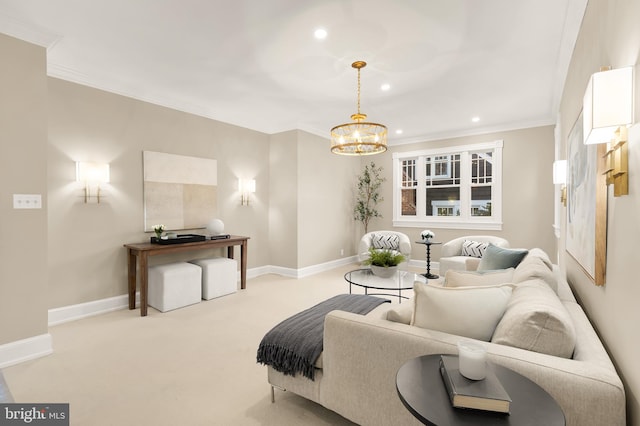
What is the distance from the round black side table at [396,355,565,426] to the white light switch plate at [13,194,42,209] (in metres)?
3.23

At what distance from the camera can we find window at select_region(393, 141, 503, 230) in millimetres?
5938

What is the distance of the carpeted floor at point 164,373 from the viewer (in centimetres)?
198

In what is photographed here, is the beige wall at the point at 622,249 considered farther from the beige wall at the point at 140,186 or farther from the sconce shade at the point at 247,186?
the sconce shade at the point at 247,186

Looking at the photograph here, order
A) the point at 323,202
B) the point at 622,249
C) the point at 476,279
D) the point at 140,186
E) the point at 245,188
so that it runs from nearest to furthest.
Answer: the point at 622,249
the point at 476,279
the point at 140,186
the point at 245,188
the point at 323,202

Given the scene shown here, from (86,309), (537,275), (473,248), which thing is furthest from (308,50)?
(473,248)

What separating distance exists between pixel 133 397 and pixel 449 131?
6276mm

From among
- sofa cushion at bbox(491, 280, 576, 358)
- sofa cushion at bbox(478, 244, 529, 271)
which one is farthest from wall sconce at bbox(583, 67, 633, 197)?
sofa cushion at bbox(478, 244, 529, 271)

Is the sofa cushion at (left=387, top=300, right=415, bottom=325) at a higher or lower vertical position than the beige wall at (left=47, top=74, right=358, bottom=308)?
lower

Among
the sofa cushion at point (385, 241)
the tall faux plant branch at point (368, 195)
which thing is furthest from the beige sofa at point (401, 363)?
the tall faux plant branch at point (368, 195)

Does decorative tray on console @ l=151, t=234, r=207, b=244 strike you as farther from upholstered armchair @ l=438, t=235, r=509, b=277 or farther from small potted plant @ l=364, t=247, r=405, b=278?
upholstered armchair @ l=438, t=235, r=509, b=277

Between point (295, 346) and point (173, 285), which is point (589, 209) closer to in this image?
point (295, 346)

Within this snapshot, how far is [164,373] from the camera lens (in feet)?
8.05

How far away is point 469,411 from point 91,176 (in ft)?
13.8

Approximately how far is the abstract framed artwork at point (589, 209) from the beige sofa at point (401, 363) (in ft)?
0.86
